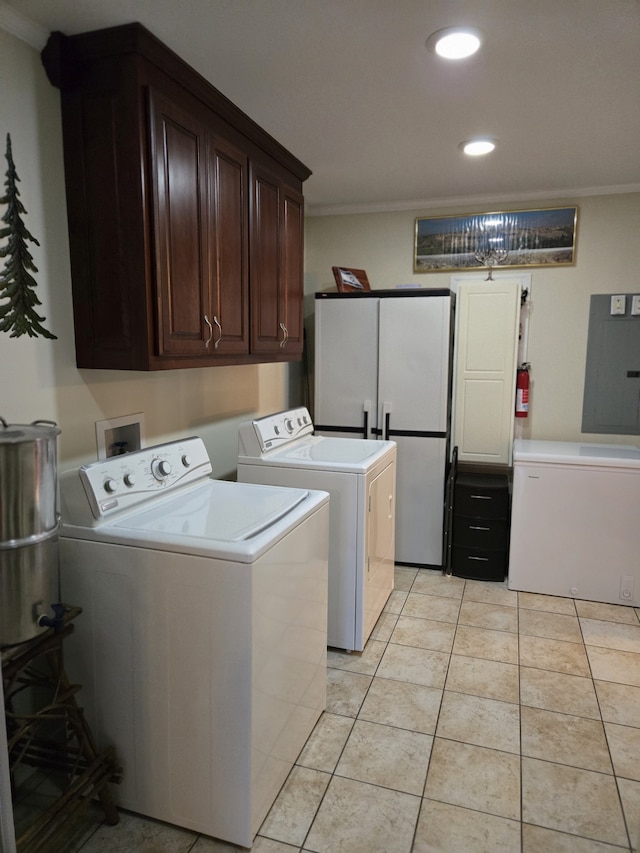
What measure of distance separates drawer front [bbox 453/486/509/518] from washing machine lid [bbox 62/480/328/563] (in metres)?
1.65

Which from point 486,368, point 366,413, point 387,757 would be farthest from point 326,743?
point 486,368

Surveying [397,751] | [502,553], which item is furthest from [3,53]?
[502,553]

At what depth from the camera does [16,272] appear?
177cm

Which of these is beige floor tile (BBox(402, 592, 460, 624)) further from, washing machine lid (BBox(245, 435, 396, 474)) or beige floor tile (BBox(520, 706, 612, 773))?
washing machine lid (BBox(245, 435, 396, 474))

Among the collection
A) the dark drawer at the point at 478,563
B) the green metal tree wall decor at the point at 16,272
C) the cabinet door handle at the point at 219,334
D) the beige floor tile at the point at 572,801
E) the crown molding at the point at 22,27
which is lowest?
the beige floor tile at the point at 572,801

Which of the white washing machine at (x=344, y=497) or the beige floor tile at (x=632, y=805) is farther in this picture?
the white washing machine at (x=344, y=497)

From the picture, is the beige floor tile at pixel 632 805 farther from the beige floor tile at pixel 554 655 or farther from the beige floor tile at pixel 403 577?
the beige floor tile at pixel 403 577

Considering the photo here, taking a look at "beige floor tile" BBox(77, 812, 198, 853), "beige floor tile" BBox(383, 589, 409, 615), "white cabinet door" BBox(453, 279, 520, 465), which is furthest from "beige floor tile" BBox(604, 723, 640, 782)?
"white cabinet door" BBox(453, 279, 520, 465)

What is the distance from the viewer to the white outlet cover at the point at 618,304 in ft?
11.6

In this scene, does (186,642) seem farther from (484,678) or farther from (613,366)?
(613,366)

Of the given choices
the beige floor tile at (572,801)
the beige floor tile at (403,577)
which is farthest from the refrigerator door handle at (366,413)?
the beige floor tile at (572,801)

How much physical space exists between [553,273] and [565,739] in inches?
106

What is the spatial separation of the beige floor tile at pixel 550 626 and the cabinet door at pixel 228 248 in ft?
6.72

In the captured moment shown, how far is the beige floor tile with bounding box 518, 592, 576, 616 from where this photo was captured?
320cm
